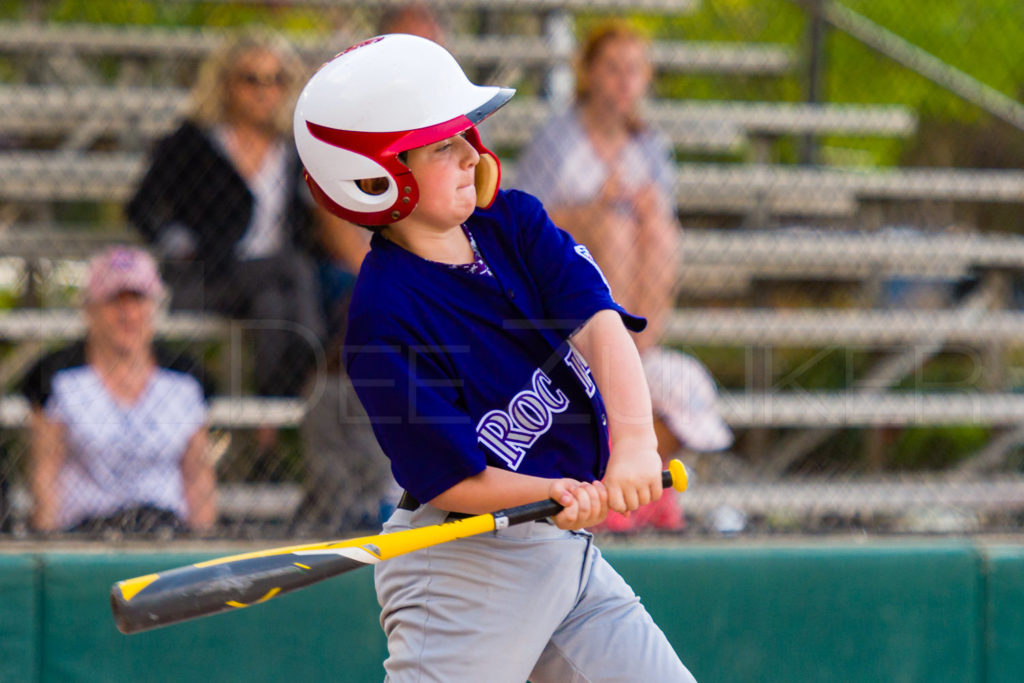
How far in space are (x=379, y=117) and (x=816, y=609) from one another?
5.24 feet

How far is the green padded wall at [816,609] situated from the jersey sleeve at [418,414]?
1021 millimetres

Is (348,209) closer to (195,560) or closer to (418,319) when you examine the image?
(418,319)

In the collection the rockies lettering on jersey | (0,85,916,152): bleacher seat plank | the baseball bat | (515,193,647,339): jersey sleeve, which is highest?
(0,85,916,152): bleacher seat plank

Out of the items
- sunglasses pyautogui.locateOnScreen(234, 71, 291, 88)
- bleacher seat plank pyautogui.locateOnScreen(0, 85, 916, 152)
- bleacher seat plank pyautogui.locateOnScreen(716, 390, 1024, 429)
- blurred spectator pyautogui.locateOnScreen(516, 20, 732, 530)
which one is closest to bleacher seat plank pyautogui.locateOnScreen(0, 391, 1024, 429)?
bleacher seat plank pyautogui.locateOnScreen(716, 390, 1024, 429)

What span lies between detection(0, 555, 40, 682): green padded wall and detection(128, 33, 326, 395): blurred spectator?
0.91 meters

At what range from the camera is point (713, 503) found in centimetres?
327

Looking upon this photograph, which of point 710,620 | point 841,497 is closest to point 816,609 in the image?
point 710,620

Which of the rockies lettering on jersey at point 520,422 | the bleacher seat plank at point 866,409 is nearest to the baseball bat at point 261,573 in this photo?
the rockies lettering on jersey at point 520,422

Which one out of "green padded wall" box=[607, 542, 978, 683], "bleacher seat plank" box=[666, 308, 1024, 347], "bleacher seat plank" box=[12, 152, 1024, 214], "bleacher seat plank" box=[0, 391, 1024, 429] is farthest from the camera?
"bleacher seat plank" box=[666, 308, 1024, 347]

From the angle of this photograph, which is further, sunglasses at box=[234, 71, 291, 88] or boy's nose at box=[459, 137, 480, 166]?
sunglasses at box=[234, 71, 291, 88]

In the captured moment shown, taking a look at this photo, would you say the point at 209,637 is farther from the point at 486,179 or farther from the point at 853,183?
the point at 853,183

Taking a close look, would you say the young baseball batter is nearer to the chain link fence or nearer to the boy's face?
the boy's face

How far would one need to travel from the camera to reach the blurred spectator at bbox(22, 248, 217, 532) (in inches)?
106

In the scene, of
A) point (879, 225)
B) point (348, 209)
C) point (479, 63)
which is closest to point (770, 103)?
point (879, 225)
